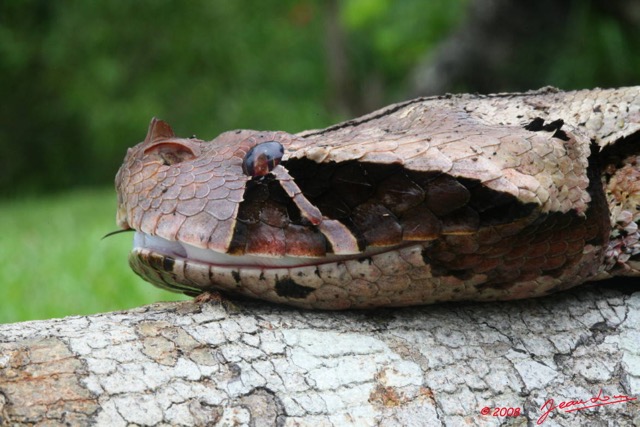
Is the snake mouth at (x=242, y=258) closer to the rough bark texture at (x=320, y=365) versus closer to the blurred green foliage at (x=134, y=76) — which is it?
the rough bark texture at (x=320, y=365)

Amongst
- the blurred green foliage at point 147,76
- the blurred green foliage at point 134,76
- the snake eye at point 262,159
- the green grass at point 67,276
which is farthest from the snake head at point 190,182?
the blurred green foliage at point 134,76

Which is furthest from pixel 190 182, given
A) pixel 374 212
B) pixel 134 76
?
pixel 134 76

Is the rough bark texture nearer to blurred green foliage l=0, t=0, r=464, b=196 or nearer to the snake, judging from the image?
the snake

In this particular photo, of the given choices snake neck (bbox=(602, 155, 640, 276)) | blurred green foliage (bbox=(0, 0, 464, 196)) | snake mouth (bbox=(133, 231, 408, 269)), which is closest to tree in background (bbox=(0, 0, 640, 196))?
blurred green foliage (bbox=(0, 0, 464, 196))

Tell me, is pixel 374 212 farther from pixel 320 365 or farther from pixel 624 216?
pixel 624 216

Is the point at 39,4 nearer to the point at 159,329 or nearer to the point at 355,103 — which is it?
the point at 355,103

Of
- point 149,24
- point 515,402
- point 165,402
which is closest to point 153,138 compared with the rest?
point 165,402

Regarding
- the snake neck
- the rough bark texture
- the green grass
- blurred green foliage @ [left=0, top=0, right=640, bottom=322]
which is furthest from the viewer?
blurred green foliage @ [left=0, top=0, right=640, bottom=322]
